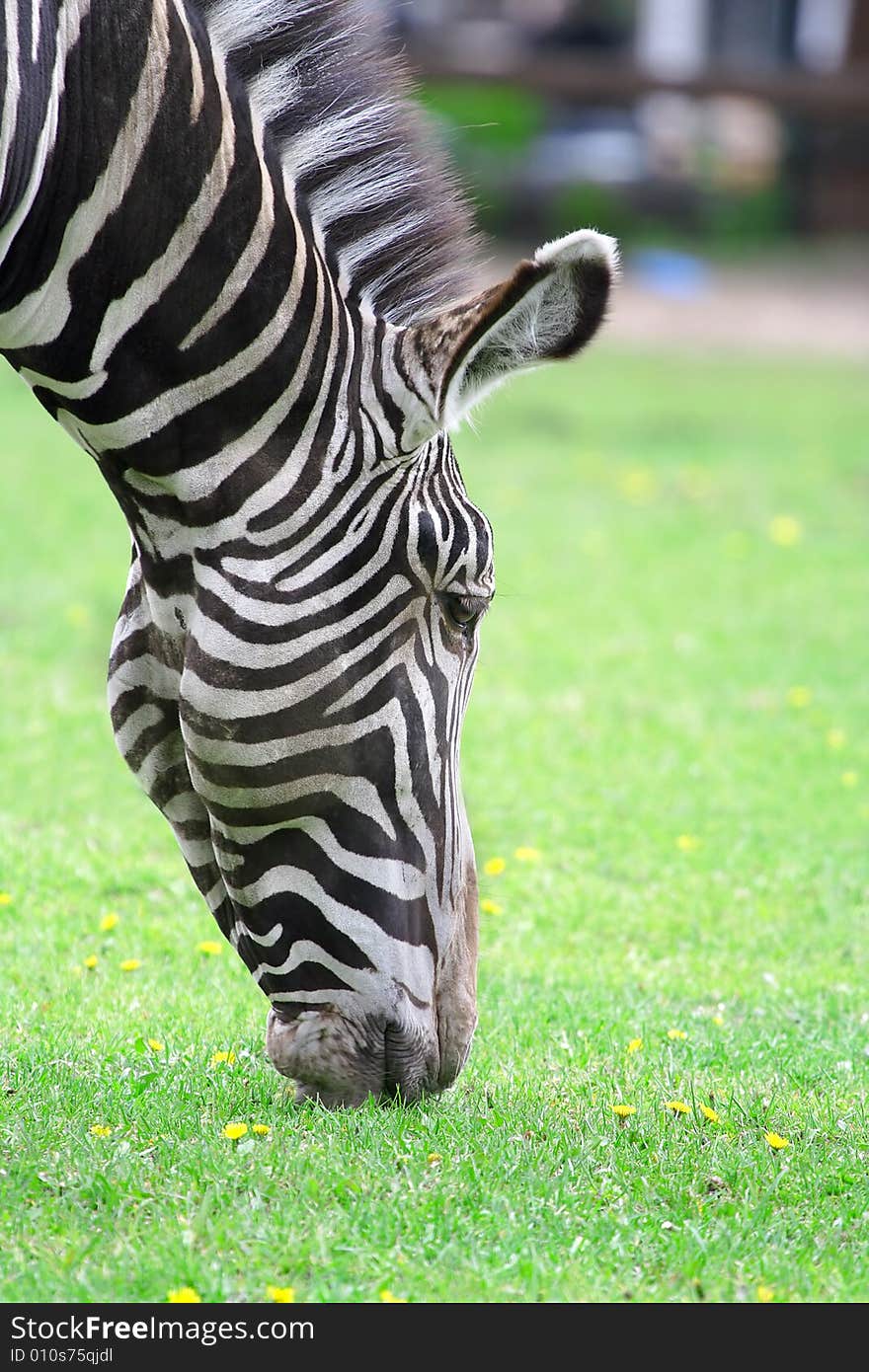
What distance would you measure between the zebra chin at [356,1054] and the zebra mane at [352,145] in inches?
57.9

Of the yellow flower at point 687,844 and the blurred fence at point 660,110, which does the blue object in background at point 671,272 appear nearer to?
the blurred fence at point 660,110

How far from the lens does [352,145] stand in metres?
3.25

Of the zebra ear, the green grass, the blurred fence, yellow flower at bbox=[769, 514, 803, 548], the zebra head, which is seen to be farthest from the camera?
the blurred fence

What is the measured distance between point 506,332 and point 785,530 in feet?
31.3

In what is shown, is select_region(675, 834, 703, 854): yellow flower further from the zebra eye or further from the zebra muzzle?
the zebra eye

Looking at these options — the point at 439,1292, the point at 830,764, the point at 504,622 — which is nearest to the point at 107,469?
the point at 439,1292

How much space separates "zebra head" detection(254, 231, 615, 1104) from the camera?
310 centimetres

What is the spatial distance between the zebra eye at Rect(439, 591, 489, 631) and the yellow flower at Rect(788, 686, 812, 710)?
17.7 ft

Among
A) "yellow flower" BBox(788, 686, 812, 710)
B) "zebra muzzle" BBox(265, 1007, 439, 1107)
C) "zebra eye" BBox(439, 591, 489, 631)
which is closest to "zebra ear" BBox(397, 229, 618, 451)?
"zebra eye" BBox(439, 591, 489, 631)

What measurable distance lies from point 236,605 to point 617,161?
2812cm

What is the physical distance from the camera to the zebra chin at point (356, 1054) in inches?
130

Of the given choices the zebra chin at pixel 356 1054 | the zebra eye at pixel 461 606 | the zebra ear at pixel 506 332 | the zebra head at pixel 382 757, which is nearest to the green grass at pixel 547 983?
the zebra chin at pixel 356 1054

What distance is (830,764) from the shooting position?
7.52 metres
